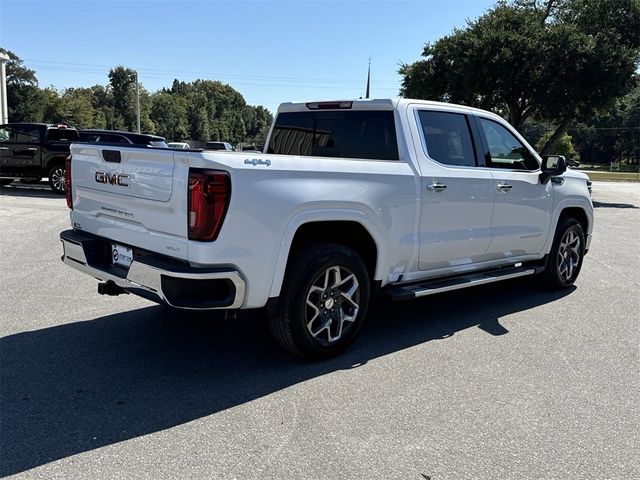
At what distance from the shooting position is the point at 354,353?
176 inches

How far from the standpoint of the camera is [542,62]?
22.4 meters

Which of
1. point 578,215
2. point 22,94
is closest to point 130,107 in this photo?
point 22,94

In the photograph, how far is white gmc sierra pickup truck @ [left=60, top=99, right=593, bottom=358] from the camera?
348 cm

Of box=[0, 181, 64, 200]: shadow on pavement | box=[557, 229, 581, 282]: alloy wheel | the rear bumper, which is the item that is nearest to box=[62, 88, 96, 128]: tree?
box=[0, 181, 64, 200]: shadow on pavement

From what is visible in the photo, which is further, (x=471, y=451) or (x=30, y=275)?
(x=30, y=275)

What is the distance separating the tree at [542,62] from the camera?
2212 centimetres

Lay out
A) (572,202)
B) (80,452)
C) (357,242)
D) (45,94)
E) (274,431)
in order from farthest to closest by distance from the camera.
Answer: (45,94) → (572,202) → (357,242) → (274,431) → (80,452)

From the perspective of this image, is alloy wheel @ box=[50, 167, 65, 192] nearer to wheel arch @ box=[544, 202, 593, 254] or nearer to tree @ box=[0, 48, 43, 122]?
wheel arch @ box=[544, 202, 593, 254]

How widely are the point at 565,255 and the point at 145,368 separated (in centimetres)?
498

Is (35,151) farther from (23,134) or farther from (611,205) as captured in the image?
(611,205)

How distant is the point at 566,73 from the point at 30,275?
21.5 metres

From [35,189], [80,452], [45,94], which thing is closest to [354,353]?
[80,452]

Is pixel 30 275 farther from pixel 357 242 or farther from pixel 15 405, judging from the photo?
pixel 357 242

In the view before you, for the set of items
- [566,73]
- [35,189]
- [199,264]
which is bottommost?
[35,189]
